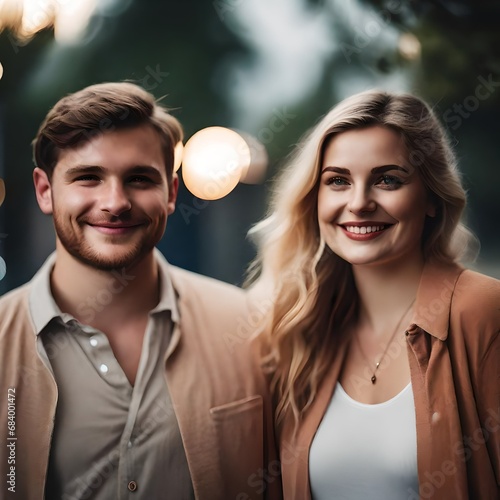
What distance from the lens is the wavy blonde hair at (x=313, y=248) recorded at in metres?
2.26

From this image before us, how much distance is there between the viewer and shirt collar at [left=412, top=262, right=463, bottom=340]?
2205mm

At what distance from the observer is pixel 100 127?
7.38 feet

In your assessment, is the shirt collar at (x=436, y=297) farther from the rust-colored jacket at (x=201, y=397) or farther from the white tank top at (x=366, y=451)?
the rust-colored jacket at (x=201, y=397)

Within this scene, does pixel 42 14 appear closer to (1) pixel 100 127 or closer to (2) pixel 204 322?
(1) pixel 100 127

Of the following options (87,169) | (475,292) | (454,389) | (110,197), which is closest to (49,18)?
(87,169)

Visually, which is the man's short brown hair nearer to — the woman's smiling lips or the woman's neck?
the woman's smiling lips

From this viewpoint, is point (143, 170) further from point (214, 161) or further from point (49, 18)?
point (49, 18)

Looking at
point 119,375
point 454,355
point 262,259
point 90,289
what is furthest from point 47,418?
point 454,355

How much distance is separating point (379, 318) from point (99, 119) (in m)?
1.14

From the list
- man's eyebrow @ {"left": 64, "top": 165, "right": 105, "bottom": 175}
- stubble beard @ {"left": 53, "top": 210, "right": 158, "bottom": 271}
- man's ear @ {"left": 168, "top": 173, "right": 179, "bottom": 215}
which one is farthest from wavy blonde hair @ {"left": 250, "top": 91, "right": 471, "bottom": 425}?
man's eyebrow @ {"left": 64, "top": 165, "right": 105, "bottom": 175}

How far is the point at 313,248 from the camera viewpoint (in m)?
2.38

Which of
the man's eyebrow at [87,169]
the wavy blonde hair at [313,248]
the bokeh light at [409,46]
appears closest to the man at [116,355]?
the man's eyebrow at [87,169]

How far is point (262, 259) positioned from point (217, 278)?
175 millimetres

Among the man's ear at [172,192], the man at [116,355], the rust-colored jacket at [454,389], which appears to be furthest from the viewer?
the man's ear at [172,192]
